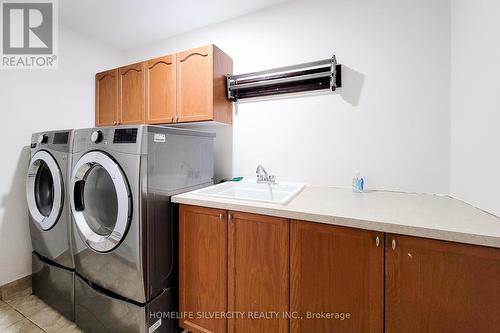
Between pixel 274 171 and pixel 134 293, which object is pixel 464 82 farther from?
pixel 134 293

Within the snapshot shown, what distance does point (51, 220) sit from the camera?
1.61 metres

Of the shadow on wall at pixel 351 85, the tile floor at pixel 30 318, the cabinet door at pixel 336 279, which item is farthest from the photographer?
the shadow on wall at pixel 351 85

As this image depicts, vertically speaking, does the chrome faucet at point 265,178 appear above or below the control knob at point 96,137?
below

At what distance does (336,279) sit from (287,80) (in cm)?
146

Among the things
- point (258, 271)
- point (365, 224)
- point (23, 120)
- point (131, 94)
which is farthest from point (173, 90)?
point (365, 224)

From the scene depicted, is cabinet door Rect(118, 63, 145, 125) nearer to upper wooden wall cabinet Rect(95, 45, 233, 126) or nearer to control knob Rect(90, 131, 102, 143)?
upper wooden wall cabinet Rect(95, 45, 233, 126)

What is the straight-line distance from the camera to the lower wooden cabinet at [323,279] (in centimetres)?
80

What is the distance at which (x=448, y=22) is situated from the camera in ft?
4.41

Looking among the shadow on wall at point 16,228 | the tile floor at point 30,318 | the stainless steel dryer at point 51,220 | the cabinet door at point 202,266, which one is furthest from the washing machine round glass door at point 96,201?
the shadow on wall at point 16,228

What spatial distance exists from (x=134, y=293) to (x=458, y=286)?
5.18 feet

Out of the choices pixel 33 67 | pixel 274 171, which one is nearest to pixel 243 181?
pixel 274 171

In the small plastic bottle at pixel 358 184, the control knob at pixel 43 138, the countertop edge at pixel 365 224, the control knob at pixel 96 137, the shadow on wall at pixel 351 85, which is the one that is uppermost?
the shadow on wall at pixel 351 85

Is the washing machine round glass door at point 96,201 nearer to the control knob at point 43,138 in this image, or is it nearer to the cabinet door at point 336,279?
the control knob at point 43,138

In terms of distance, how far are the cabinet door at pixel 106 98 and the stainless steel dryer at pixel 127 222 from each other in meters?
0.96
